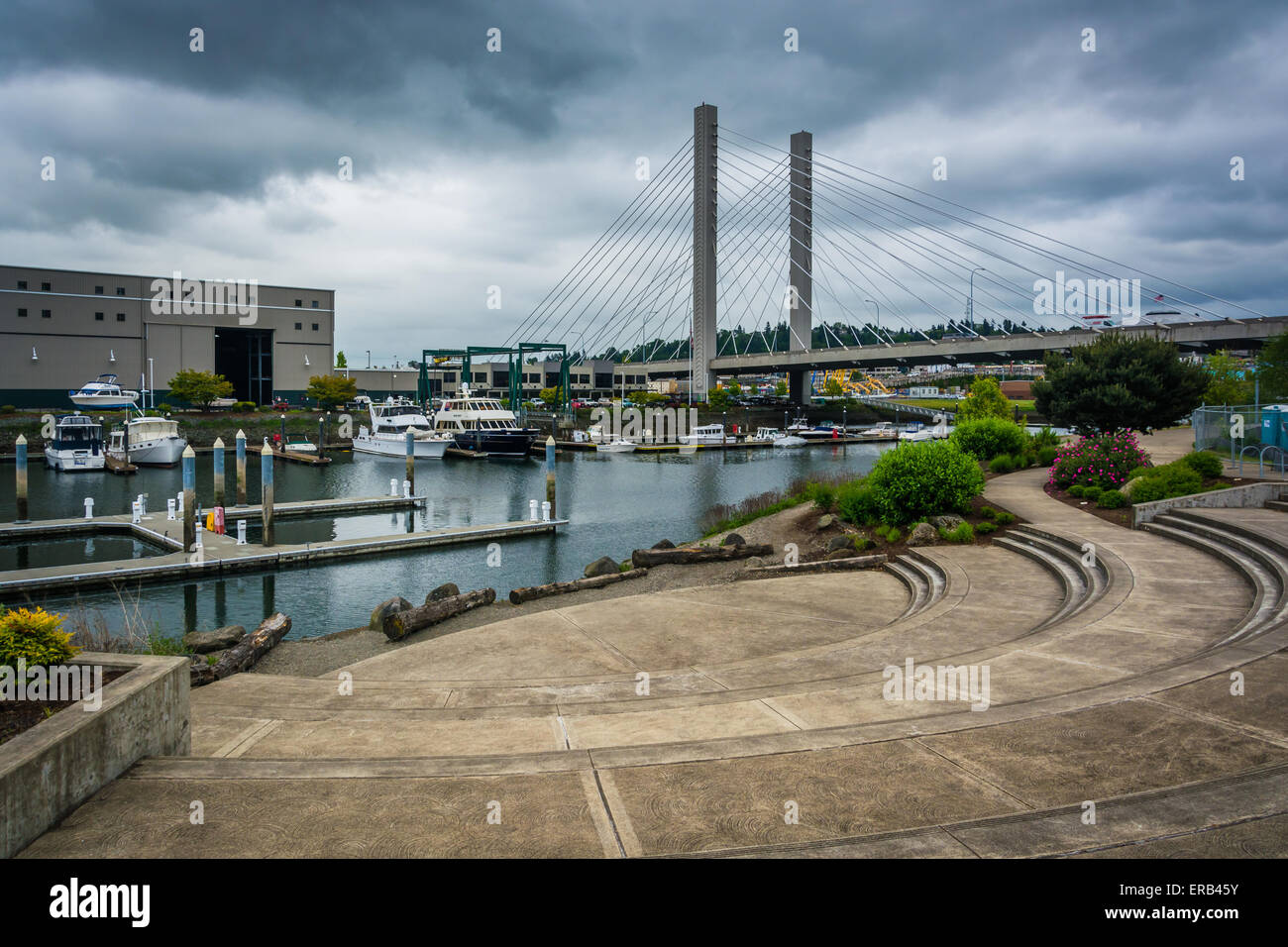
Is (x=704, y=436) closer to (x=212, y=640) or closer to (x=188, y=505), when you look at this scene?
(x=188, y=505)

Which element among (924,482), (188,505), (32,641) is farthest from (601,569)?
(32,641)

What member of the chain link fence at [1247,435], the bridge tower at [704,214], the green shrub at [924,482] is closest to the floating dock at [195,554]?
the green shrub at [924,482]

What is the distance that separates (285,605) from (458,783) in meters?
18.2

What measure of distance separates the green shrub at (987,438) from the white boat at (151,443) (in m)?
52.0

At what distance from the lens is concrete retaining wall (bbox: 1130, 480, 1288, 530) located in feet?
54.7

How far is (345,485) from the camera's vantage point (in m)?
50.2

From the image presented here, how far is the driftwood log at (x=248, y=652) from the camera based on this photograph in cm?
1071

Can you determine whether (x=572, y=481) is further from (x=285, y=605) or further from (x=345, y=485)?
(x=285, y=605)

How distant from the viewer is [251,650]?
12.0 metres

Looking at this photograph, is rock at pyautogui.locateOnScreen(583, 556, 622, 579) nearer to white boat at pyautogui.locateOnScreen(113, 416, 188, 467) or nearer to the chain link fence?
Answer: the chain link fence

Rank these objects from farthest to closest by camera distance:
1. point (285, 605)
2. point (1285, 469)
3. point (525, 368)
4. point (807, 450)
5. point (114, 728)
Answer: point (525, 368)
point (807, 450)
point (285, 605)
point (1285, 469)
point (114, 728)
